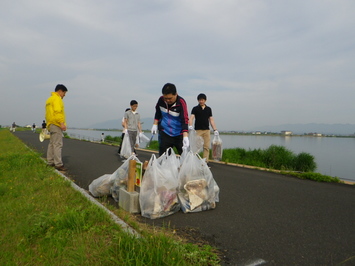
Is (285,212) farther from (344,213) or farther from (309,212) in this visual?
(344,213)

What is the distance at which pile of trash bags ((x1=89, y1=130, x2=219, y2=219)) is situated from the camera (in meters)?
3.18

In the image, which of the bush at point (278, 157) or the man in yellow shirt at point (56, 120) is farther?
the bush at point (278, 157)

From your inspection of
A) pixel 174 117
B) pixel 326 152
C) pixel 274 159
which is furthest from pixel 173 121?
pixel 326 152

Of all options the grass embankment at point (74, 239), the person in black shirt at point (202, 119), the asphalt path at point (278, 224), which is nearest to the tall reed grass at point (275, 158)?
the person in black shirt at point (202, 119)

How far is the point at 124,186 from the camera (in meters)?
3.79

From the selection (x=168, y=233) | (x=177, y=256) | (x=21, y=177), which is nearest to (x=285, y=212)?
(x=168, y=233)

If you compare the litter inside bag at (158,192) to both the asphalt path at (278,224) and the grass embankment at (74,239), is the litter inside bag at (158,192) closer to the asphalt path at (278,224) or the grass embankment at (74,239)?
the asphalt path at (278,224)

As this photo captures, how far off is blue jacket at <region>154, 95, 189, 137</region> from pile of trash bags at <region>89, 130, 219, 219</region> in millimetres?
648

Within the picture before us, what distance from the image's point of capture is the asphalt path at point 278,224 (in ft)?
7.40

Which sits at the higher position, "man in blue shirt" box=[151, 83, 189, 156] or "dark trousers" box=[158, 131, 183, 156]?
"man in blue shirt" box=[151, 83, 189, 156]

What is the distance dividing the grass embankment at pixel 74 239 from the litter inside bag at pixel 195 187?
875mm

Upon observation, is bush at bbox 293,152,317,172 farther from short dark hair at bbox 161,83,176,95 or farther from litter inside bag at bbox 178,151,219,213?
short dark hair at bbox 161,83,176,95

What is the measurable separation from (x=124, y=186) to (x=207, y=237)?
1657 millimetres

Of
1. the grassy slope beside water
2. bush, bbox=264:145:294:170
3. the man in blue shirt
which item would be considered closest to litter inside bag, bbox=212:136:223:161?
the grassy slope beside water
